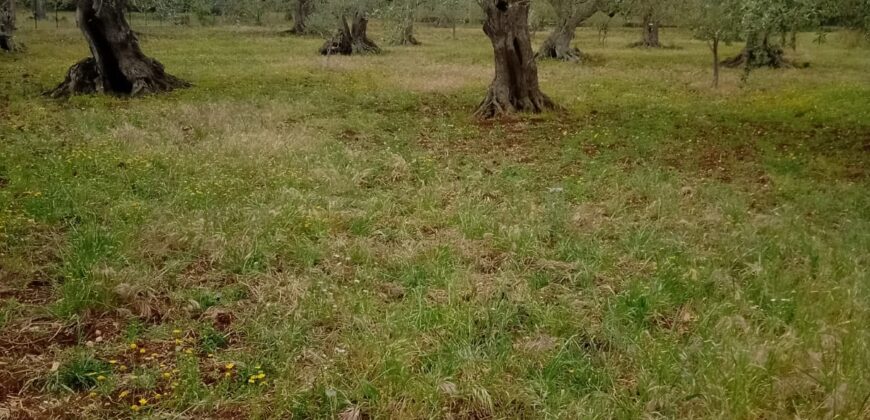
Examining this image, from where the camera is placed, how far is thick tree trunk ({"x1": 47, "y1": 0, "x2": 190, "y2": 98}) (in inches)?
870

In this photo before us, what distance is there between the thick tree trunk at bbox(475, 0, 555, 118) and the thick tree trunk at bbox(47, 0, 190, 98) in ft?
37.6

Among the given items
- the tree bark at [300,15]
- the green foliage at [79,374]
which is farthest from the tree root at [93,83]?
the tree bark at [300,15]

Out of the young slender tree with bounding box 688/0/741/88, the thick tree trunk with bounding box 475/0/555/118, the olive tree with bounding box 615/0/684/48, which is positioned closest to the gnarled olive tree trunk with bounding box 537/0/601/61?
the olive tree with bounding box 615/0/684/48

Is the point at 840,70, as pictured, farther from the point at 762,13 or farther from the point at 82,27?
the point at 82,27

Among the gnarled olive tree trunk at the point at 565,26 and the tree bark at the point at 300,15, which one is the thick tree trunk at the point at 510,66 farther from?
the tree bark at the point at 300,15

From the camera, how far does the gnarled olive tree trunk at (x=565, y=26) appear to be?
36.5m

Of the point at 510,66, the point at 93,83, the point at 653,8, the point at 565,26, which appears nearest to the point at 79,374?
the point at 510,66

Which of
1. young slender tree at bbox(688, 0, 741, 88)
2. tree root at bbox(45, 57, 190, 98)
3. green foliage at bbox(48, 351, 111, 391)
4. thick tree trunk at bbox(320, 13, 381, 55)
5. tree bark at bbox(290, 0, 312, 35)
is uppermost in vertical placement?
tree bark at bbox(290, 0, 312, 35)

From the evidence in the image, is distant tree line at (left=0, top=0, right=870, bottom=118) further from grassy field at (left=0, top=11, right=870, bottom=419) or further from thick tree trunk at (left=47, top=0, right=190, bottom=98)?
grassy field at (left=0, top=11, right=870, bottom=419)

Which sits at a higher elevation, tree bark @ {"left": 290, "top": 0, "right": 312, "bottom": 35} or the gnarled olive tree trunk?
tree bark @ {"left": 290, "top": 0, "right": 312, "bottom": 35}

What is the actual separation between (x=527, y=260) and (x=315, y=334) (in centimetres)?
312

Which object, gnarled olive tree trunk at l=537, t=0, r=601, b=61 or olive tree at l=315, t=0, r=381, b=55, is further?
gnarled olive tree trunk at l=537, t=0, r=601, b=61

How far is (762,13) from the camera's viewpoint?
13.2 m

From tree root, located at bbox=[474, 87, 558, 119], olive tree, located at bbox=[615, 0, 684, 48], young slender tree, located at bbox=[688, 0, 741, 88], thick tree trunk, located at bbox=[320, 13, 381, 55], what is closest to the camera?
tree root, located at bbox=[474, 87, 558, 119]
